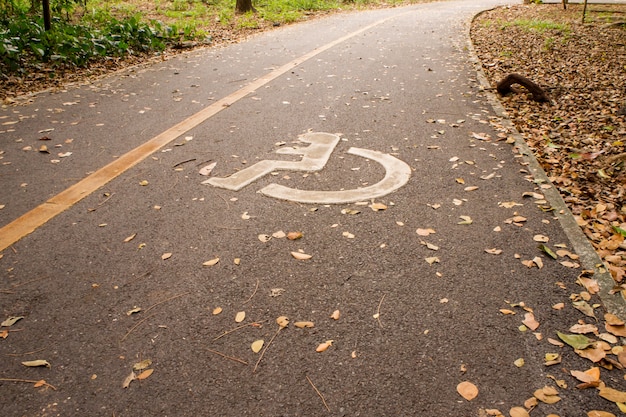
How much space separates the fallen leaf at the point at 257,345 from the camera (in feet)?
7.88

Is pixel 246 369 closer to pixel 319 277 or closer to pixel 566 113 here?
pixel 319 277

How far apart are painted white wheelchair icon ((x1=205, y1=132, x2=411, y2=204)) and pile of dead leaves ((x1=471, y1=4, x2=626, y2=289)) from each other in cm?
156

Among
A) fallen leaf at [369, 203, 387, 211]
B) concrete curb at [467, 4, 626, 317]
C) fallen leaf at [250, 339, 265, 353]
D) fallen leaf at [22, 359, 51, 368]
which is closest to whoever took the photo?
fallen leaf at [22, 359, 51, 368]

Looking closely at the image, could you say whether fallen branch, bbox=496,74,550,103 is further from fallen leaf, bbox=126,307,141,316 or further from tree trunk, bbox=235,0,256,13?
tree trunk, bbox=235,0,256,13

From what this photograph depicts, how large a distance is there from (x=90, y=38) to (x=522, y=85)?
27.7 feet

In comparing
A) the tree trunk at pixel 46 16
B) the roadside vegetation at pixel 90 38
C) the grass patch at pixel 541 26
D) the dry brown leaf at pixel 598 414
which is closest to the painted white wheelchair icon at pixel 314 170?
the dry brown leaf at pixel 598 414

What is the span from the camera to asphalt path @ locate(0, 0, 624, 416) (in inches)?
86.9

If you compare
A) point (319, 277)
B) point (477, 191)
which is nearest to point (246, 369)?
point (319, 277)

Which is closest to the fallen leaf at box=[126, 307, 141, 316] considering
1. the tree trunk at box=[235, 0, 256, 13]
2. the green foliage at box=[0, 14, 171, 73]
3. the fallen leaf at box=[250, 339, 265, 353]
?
the fallen leaf at box=[250, 339, 265, 353]

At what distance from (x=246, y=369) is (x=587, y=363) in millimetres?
1682

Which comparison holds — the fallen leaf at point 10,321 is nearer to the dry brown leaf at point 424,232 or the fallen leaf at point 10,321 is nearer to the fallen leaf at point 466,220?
the dry brown leaf at point 424,232

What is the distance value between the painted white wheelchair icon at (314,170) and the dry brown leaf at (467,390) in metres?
1.99

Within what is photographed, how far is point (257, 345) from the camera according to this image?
2.43 meters

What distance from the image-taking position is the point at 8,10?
12148mm
